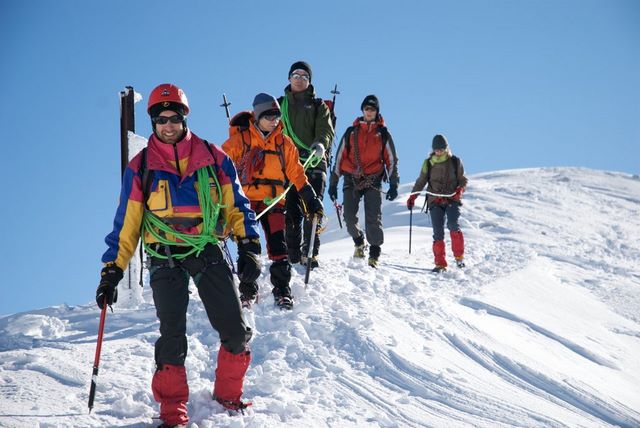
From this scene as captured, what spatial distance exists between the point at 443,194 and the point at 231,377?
7.40 meters

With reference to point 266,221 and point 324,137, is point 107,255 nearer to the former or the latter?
point 266,221

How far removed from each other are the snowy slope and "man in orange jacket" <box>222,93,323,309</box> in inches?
14.6

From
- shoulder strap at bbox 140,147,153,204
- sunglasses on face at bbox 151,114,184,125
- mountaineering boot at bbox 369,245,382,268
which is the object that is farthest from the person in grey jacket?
shoulder strap at bbox 140,147,153,204

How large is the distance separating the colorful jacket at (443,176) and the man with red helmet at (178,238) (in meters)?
7.22

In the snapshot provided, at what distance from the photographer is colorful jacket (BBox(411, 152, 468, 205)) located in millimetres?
11188

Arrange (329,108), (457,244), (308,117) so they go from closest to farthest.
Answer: (308,117)
(329,108)
(457,244)

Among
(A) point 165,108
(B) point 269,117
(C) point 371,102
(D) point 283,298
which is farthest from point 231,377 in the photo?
(C) point 371,102

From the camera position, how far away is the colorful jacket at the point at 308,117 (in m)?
8.32

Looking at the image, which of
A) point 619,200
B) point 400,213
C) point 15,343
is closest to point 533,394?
point 15,343

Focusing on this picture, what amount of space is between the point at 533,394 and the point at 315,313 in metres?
2.23

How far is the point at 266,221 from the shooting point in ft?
22.6

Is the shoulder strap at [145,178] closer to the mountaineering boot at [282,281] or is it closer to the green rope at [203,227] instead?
the green rope at [203,227]

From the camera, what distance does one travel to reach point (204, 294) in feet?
14.3

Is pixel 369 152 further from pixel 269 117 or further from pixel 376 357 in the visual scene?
pixel 376 357
